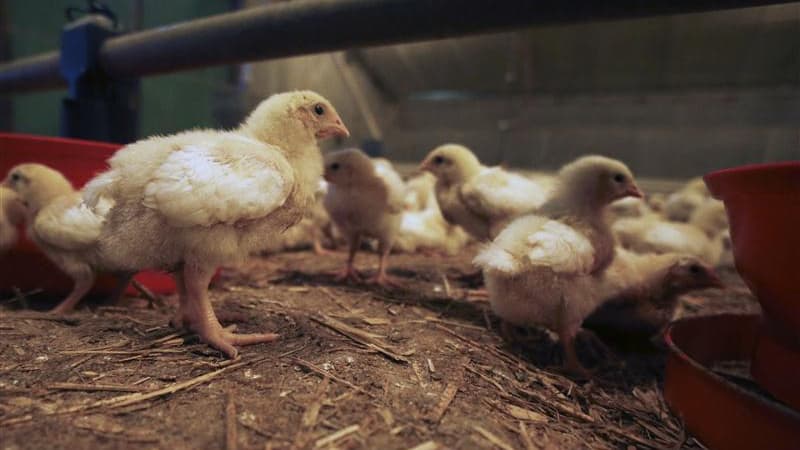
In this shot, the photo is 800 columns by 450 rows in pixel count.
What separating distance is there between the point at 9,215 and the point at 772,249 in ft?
11.1

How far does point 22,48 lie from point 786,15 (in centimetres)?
774

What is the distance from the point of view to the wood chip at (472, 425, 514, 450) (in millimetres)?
1257

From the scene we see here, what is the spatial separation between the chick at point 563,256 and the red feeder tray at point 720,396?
1.35 feet

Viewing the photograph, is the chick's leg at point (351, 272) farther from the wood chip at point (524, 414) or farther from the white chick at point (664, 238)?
the white chick at point (664, 238)

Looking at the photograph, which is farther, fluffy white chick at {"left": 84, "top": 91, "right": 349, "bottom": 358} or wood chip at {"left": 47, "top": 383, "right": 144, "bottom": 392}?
fluffy white chick at {"left": 84, "top": 91, "right": 349, "bottom": 358}

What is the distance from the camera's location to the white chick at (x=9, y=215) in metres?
2.28

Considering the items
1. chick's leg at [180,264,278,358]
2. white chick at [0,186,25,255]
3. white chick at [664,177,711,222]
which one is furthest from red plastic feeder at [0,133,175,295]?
white chick at [664,177,711,222]

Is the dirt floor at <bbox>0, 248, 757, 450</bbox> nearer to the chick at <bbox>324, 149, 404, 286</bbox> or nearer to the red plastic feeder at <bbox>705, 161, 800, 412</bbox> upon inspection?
the red plastic feeder at <bbox>705, 161, 800, 412</bbox>

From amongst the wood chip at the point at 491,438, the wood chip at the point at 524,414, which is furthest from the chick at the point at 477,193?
the wood chip at the point at 491,438

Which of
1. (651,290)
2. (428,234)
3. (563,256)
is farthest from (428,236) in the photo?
(563,256)

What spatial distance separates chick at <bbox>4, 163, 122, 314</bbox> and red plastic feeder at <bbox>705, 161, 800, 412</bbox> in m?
2.62

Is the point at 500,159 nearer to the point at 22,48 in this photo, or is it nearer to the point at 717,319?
the point at 717,319

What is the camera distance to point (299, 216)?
1796 millimetres

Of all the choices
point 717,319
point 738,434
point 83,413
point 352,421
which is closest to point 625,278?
point 717,319
